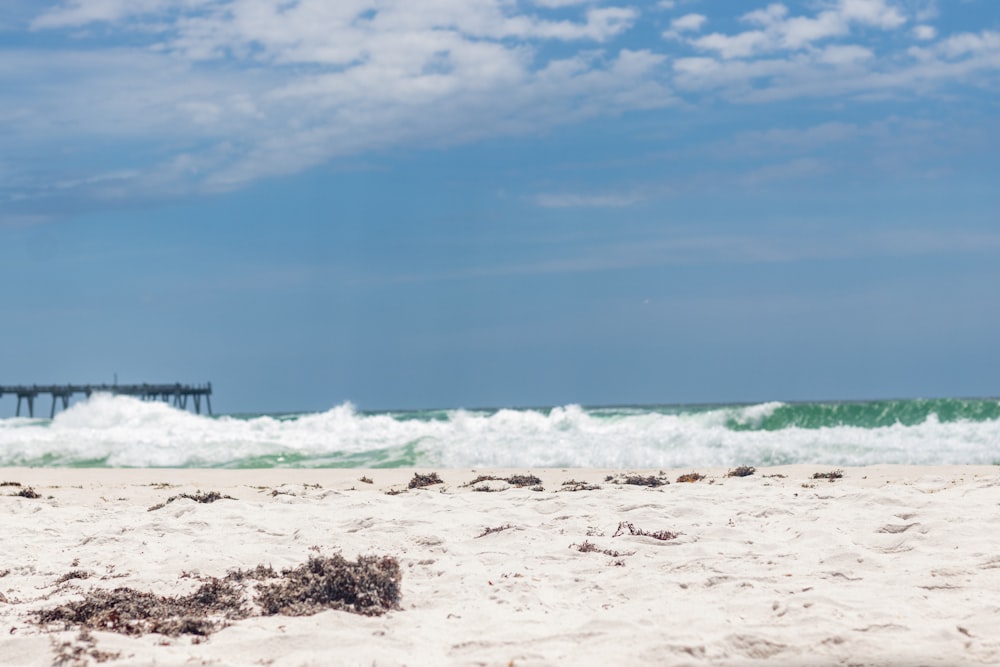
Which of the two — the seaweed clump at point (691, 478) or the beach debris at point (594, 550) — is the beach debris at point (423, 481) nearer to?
the seaweed clump at point (691, 478)

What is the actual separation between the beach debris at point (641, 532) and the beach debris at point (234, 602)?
2097 mm

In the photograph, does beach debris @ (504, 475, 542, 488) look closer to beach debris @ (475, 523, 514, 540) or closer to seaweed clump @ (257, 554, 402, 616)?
beach debris @ (475, 523, 514, 540)

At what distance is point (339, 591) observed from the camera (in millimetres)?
5438

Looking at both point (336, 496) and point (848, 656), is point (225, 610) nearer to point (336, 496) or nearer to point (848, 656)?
point (848, 656)

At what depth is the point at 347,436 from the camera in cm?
2552

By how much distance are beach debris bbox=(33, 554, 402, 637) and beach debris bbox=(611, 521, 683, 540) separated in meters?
2.10

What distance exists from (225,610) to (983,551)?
4.53 metres

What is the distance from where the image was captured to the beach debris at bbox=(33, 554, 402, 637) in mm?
5086

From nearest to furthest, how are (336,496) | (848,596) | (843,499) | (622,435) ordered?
(848,596) < (843,499) < (336,496) < (622,435)

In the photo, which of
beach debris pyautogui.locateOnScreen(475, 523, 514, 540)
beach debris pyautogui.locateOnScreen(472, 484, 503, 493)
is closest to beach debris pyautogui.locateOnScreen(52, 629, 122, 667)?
beach debris pyautogui.locateOnScreen(475, 523, 514, 540)

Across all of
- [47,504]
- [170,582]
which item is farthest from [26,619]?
[47,504]

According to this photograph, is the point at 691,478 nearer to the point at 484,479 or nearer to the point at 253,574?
the point at 484,479

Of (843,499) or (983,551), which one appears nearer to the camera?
(983,551)

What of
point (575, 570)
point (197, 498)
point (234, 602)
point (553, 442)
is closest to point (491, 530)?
point (575, 570)
